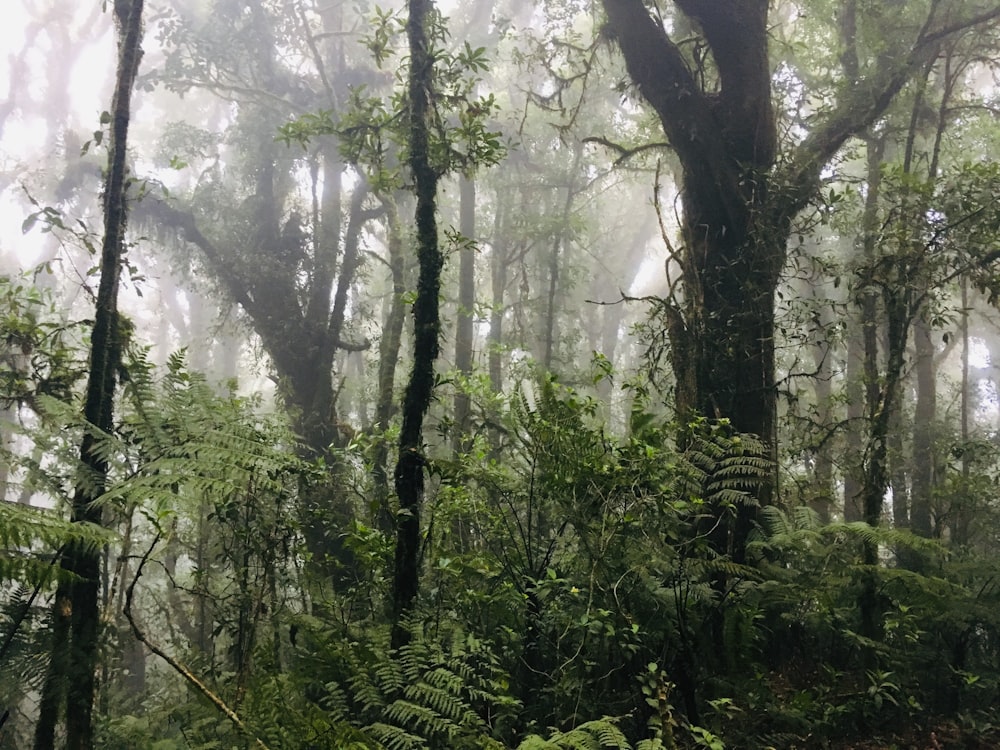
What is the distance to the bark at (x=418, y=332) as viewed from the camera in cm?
409

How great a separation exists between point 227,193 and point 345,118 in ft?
40.1

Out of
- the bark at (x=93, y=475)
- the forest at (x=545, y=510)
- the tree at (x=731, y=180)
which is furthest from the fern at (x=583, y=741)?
the tree at (x=731, y=180)

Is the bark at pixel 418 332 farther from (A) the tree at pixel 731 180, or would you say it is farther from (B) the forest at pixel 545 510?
(A) the tree at pixel 731 180

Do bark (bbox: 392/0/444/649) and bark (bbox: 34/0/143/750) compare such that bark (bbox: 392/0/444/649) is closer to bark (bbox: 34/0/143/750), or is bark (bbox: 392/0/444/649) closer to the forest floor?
bark (bbox: 34/0/143/750)

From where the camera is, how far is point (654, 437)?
4.29 meters

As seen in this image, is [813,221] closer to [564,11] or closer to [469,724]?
[469,724]

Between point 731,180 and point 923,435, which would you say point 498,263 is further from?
point 731,180

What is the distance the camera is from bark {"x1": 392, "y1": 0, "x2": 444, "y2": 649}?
4086 millimetres

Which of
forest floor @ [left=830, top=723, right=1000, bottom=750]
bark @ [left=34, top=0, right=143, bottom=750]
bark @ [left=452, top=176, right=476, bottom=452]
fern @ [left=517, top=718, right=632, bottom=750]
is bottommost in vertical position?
forest floor @ [left=830, top=723, right=1000, bottom=750]

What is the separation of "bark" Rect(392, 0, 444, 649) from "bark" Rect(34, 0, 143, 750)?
1579 millimetres

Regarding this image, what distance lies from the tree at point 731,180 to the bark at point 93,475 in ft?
15.4

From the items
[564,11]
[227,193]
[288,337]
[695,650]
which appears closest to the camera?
[695,650]

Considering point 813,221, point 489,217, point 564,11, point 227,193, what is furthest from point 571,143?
point 813,221

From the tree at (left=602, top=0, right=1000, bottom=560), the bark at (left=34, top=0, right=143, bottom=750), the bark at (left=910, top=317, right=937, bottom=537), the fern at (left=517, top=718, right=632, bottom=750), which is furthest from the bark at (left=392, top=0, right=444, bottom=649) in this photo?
the bark at (left=910, top=317, right=937, bottom=537)
